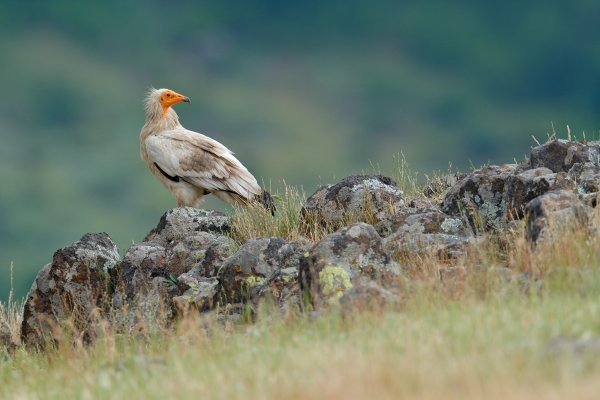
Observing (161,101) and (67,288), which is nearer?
(67,288)

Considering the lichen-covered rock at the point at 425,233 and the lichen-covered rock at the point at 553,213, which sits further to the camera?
the lichen-covered rock at the point at 425,233

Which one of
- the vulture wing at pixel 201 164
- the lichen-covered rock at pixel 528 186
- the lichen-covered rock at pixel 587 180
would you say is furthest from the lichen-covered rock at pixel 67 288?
the lichen-covered rock at pixel 587 180

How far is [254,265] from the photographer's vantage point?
11.4 metres

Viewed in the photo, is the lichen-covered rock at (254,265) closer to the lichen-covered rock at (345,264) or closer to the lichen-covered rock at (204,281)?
the lichen-covered rock at (204,281)

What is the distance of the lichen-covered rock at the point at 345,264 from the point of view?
9805 mm

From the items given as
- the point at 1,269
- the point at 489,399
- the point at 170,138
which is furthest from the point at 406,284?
the point at 1,269

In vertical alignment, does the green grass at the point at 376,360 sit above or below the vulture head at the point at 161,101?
below

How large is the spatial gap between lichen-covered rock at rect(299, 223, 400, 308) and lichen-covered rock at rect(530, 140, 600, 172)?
10.9 feet

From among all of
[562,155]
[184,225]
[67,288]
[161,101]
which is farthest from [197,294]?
[161,101]

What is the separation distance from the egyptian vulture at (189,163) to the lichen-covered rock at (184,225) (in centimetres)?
301

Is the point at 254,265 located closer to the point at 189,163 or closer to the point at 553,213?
the point at 553,213

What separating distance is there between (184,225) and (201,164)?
415 cm

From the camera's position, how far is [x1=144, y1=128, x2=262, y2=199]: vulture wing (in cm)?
1834

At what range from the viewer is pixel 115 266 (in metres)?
13.6
